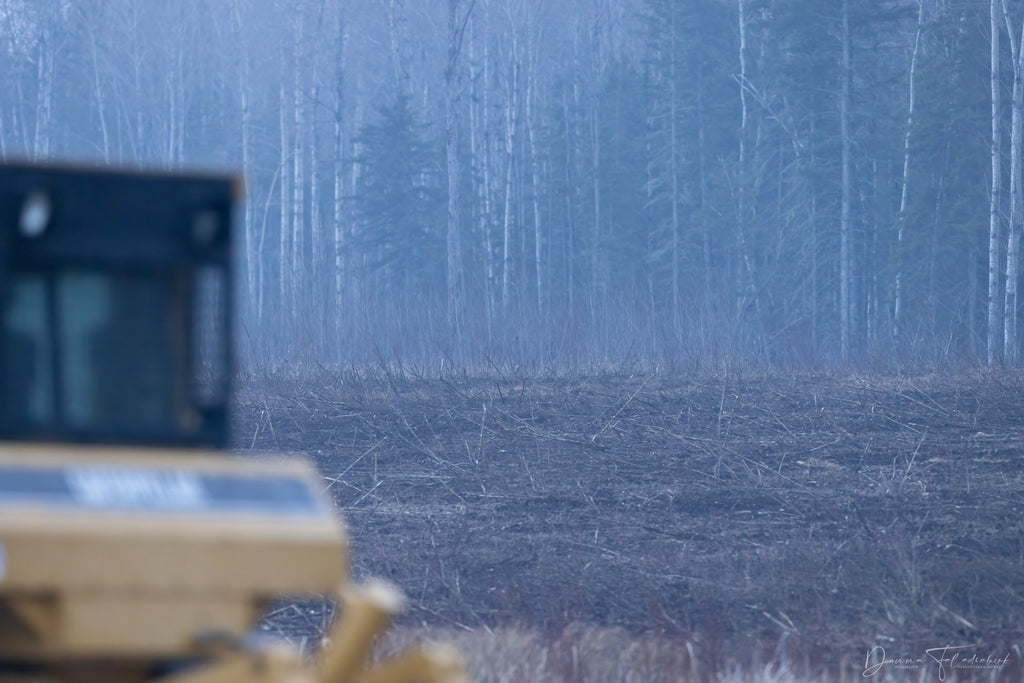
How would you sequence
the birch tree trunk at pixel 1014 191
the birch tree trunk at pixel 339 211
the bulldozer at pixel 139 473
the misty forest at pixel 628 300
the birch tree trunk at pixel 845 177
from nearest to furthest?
the bulldozer at pixel 139 473 → the misty forest at pixel 628 300 → the birch tree trunk at pixel 1014 191 → the birch tree trunk at pixel 339 211 → the birch tree trunk at pixel 845 177

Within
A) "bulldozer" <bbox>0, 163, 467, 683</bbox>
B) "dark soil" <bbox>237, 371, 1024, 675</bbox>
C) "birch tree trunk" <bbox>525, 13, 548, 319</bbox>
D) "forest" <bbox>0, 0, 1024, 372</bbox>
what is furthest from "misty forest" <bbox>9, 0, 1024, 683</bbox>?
"bulldozer" <bbox>0, 163, 467, 683</bbox>

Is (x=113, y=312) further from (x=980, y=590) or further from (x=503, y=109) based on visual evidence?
(x=503, y=109)

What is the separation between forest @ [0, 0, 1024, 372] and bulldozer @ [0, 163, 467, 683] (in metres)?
23.6

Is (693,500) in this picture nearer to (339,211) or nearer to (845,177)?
(845,177)

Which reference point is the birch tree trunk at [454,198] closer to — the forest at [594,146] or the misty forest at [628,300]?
the misty forest at [628,300]

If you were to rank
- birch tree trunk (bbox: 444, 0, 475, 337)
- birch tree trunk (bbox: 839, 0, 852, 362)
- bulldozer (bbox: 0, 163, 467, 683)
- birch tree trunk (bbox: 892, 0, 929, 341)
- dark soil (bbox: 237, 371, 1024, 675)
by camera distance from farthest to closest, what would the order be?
birch tree trunk (bbox: 892, 0, 929, 341) < birch tree trunk (bbox: 839, 0, 852, 362) < birch tree trunk (bbox: 444, 0, 475, 337) < dark soil (bbox: 237, 371, 1024, 675) < bulldozer (bbox: 0, 163, 467, 683)

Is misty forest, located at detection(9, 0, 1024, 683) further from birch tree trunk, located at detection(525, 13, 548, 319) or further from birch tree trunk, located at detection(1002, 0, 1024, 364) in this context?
birch tree trunk, located at detection(525, 13, 548, 319)

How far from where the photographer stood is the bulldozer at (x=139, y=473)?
10.9 feet

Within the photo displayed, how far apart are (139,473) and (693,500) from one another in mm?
10545

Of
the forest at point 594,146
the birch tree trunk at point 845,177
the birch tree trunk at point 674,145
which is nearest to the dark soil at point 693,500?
the forest at point 594,146

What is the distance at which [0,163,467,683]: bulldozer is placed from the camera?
333cm

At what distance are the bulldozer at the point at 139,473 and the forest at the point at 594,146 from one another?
77.5ft

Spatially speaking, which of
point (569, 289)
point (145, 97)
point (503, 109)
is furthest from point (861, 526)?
point (145, 97)

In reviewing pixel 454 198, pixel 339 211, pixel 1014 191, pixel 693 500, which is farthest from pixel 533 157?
pixel 693 500
